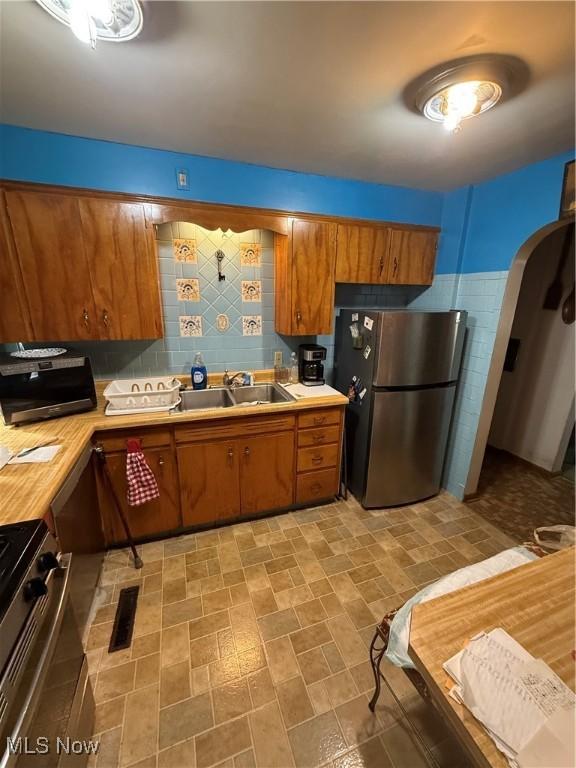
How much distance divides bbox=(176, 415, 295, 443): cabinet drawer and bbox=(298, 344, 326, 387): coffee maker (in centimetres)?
49

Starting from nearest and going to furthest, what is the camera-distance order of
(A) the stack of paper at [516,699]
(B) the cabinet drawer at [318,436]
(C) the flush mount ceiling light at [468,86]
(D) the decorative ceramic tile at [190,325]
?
(A) the stack of paper at [516,699], (C) the flush mount ceiling light at [468,86], (B) the cabinet drawer at [318,436], (D) the decorative ceramic tile at [190,325]

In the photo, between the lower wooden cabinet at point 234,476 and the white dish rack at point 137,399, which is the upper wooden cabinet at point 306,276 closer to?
the lower wooden cabinet at point 234,476

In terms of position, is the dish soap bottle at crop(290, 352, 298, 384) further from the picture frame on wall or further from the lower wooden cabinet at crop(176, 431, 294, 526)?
the picture frame on wall

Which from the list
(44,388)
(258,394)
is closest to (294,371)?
(258,394)

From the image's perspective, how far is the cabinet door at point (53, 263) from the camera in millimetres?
1663

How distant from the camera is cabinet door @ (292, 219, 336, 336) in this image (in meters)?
2.21

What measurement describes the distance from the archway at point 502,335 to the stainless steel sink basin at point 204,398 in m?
1.95

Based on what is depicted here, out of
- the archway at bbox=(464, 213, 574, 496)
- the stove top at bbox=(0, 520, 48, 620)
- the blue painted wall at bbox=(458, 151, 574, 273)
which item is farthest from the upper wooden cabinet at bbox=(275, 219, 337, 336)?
the stove top at bbox=(0, 520, 48, 620)

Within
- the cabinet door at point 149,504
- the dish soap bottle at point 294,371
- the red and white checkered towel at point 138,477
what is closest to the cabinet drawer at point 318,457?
the dish soap bottle at point 294,371

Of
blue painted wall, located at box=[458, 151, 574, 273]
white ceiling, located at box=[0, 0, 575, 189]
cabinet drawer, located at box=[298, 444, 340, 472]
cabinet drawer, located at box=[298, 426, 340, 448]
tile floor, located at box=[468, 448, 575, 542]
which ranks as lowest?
tile floor, located at box=[468, 448, 575, 542]

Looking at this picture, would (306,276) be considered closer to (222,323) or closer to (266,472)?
(222,323)

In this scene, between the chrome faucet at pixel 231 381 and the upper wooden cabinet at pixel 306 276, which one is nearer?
the upper wooden cabinet at pixel 306 276

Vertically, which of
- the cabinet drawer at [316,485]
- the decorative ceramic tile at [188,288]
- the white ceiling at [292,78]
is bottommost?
the cabinet drawer at [316,485]

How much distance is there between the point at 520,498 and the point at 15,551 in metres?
3.31
